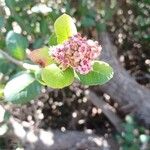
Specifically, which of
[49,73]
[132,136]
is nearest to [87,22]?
[132,136]

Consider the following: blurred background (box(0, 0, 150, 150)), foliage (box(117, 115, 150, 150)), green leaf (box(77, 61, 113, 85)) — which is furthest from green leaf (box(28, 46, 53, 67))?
foliage (box(117, 115, 150, 150))

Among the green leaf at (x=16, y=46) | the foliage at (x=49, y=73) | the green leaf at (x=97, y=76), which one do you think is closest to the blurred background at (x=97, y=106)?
the green leaf at (x=16, y=46)

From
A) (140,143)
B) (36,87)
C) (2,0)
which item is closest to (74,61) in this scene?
(36,87)

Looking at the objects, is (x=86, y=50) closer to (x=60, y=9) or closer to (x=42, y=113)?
(x=60, y=9)

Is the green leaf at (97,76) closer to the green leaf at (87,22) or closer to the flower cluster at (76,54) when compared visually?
the flower cluster at (76,54)

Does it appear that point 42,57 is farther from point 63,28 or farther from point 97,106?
point 97,106
